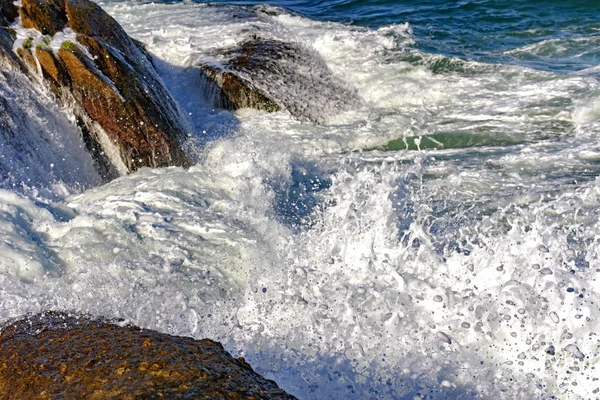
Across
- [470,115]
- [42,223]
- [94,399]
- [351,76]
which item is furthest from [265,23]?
[94,399]

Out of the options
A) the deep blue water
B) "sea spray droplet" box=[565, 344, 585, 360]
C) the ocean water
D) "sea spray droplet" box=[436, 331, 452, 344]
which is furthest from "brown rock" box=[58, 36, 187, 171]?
the deep blue water

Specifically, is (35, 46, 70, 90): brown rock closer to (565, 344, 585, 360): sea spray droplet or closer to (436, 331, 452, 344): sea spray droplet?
(436, 331, 452, 344): sea spray droplet

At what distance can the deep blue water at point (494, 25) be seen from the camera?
34.5 ft

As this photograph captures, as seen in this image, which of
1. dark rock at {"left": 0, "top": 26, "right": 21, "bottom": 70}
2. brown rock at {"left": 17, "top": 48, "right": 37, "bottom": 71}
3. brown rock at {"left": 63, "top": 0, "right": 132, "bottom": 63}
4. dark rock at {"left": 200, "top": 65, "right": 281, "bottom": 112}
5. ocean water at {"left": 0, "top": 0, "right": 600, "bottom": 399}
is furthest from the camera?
dark rock at {"left": 200, "top": 65, "right": 281, "bottom": 112}

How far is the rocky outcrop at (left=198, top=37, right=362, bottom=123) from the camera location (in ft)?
28.1

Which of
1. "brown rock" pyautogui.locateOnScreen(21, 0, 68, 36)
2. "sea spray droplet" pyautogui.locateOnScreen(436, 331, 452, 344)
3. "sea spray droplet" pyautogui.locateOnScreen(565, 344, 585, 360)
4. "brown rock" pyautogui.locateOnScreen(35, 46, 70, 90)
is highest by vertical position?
"brown rock" pyautogui.locateOnScreen(21, 0, 68, 36)

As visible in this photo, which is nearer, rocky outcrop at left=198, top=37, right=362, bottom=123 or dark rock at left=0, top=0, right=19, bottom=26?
dark rock at left=0, top=0, right=19, bottom=26

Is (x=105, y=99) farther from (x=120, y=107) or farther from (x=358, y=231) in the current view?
(x=358, y=231)

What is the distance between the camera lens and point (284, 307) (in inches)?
153

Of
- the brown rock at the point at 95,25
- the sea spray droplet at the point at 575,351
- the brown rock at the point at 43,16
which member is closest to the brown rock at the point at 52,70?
the brown rock at the point at 43,16

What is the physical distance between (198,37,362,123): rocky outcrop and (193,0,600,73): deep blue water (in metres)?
2.32

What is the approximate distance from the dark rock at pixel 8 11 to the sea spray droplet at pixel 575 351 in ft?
19.4

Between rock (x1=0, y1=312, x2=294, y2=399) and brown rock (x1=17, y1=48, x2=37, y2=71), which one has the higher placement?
brown rock (x1=17, y1=48, x2=37, y2=71)

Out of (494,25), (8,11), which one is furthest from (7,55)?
(494,25)
